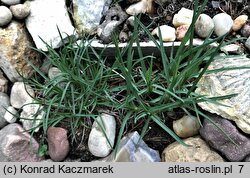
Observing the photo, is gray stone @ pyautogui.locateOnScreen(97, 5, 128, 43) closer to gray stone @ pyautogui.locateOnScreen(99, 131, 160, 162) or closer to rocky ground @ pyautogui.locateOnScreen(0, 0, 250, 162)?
rocky ground @ pyautogui.locateOnScreen(0, 0, 250, 162)

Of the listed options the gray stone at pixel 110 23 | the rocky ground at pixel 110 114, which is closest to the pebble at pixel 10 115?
the rocky ground at pixel 110 114

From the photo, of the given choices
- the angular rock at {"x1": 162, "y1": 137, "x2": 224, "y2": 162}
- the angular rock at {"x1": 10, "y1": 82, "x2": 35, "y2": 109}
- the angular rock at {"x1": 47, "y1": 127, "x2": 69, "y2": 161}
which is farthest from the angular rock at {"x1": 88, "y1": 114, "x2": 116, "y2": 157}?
the angular rock at {"x1": 10, "y1": 82, "x2": 35, "y2": 109}

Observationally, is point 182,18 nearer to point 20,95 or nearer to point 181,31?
point 181,31

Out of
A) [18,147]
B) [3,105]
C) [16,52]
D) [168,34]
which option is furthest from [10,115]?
[168,34]

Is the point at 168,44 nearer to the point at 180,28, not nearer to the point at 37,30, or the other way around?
the point at 180,28

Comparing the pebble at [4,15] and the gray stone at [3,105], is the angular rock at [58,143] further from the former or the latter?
the pebble at [4,15]

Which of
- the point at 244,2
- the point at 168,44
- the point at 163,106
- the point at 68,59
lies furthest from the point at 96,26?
the point at 244,2
